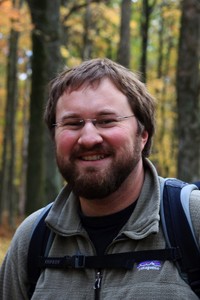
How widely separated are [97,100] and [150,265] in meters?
0.72

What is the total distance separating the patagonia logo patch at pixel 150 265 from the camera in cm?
202

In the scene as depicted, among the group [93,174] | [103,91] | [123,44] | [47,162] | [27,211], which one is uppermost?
[123,44]

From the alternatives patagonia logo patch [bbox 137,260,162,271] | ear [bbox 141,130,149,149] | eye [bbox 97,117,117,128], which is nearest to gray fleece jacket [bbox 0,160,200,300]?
patagonia logo patch [bbox 137,260,162,271]

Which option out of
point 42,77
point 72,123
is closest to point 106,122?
point 72,123

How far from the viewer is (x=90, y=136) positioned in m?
2.18

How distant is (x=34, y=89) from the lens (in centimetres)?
1023

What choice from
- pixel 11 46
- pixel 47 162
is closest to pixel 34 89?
pixel 47 162

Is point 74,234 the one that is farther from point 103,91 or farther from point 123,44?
point 123,44

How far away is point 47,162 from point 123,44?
3.76m

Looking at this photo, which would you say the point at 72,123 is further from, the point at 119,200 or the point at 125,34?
the point at 125,34

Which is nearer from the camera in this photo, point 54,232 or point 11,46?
point 54,232

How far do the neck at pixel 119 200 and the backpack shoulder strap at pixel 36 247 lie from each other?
0.21m

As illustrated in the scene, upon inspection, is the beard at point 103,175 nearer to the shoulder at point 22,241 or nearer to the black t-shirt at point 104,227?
the black t-shirt at point 104,227

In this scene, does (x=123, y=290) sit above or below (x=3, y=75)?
below
